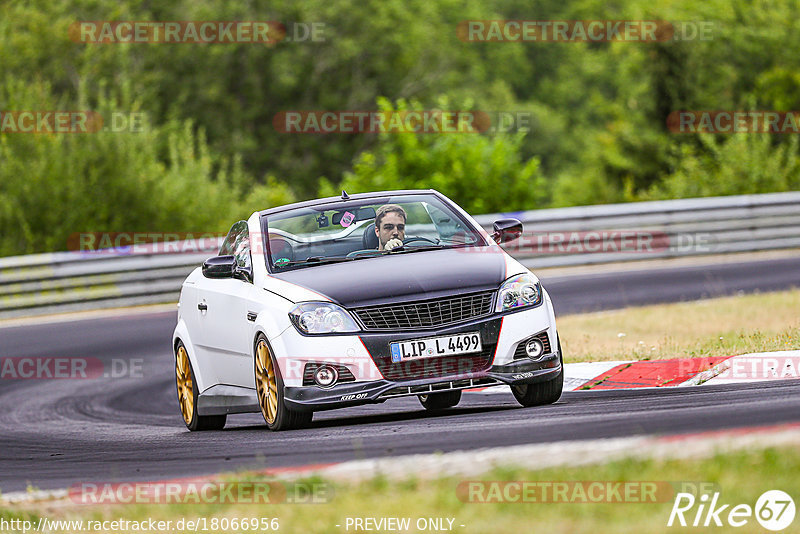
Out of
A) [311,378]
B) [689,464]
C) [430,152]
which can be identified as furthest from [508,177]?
[689,464]

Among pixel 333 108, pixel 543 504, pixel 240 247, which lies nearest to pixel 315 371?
pixel 240 247

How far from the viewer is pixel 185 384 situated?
10.8m

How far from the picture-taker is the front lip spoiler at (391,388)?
27.8 feet

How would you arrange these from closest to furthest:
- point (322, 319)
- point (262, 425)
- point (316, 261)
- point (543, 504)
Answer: point (543, 504), point (322, 319), point (316, 261), point (262, 425)

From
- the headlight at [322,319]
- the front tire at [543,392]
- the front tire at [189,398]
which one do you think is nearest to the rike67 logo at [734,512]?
the headlight at [322,319]

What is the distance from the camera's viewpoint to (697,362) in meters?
10.0

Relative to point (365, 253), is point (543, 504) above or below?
below

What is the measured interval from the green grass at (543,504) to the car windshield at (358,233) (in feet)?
12.0

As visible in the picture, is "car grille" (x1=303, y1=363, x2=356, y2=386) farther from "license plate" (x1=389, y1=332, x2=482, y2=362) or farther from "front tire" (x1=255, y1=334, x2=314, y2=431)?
"license plate" (x1=389, y1=332, x2=482, y2=362)

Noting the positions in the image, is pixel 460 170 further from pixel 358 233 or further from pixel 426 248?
pixel 426 248

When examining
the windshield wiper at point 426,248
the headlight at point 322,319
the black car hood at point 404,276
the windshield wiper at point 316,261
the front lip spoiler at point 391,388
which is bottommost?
the front lip spoiler at point 391,388

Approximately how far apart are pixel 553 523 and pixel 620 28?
49.1 m

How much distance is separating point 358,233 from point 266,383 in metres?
1.44

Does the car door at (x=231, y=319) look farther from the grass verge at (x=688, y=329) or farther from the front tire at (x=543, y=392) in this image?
the grass verge at (x=688, y=329)
